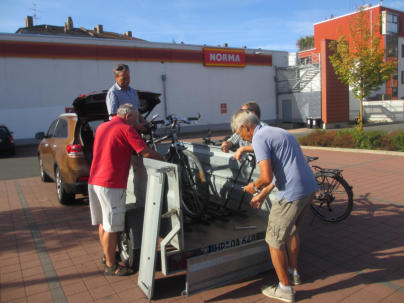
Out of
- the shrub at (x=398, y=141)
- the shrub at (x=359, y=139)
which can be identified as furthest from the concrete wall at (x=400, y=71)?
the shrub at (x=398, y=141)

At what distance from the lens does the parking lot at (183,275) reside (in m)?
3.24

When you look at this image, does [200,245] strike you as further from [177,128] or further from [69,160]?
[69,160]

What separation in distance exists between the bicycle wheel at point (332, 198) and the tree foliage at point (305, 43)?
65.1m

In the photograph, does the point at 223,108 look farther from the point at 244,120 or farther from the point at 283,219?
the point at 283,219

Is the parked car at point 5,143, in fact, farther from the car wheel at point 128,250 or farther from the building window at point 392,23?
the building window at point 392,23

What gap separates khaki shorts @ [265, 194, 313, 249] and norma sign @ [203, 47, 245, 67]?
24168 mm

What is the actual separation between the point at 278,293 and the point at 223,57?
2535cm

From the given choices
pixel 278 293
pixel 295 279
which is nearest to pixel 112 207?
pixel 278 293

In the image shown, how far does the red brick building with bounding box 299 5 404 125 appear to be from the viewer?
2509 centimetres

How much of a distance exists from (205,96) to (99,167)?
924 inches

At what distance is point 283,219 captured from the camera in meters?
2.99

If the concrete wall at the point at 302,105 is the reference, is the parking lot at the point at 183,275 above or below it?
below

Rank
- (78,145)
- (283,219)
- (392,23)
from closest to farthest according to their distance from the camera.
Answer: (283,219) < (78,145) < (392,23)

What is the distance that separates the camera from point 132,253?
11.8 feet
